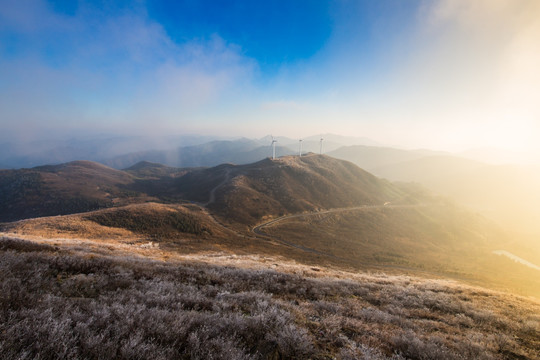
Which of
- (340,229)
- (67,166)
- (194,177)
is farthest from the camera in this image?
(67,166)

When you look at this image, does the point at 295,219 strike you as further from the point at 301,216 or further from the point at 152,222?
the point at 152,222

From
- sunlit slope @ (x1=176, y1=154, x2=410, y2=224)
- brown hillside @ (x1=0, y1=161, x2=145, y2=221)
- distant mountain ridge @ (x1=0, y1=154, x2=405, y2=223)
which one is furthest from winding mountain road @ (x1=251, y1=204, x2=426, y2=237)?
brown hillside @ (x1=0, y1=161, x2=145, y2=221)

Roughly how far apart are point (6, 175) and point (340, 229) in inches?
7409

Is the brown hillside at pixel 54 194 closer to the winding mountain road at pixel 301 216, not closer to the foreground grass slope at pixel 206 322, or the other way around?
the winding mountain road at pixel 301 216

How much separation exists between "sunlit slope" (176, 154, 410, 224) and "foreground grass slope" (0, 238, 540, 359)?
182ft

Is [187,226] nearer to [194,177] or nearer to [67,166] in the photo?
[194,177]

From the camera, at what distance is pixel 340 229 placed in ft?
223

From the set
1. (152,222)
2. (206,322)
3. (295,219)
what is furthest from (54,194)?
(206,322)

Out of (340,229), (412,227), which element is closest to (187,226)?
(340,229)

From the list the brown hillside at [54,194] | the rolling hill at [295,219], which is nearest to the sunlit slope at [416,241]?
the rolling hill at [295,219]

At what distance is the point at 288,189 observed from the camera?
89.3 metres

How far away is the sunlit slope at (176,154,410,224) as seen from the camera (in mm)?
74062

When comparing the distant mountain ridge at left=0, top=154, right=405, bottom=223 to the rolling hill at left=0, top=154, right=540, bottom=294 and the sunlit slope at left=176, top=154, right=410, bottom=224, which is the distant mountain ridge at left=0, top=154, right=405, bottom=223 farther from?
the rolling hill at left=0, top=154, right=540, bottom=294

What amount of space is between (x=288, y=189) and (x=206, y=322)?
84.8m
